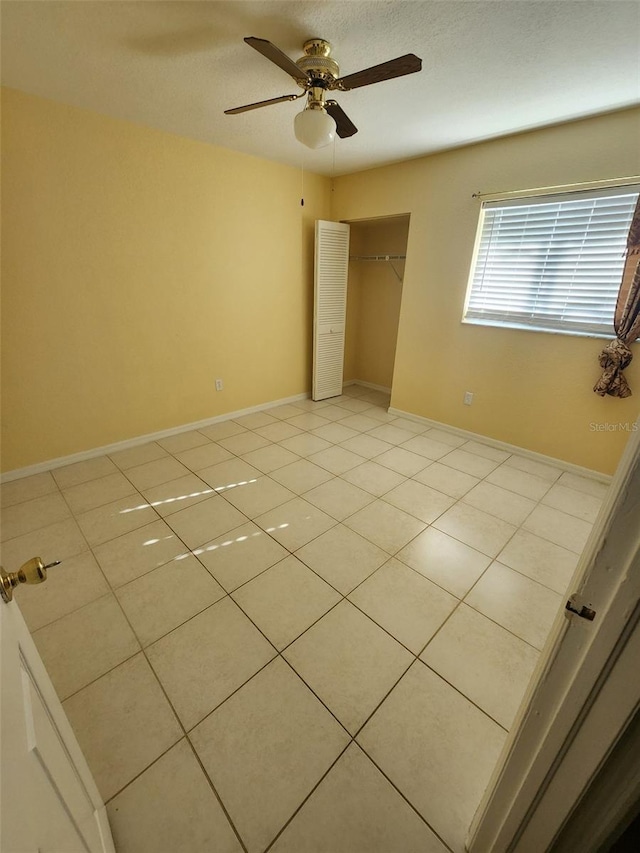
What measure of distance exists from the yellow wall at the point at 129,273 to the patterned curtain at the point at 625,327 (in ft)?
9.26

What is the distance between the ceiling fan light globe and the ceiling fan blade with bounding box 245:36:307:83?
13 centimetres

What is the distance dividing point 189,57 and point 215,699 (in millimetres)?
2885

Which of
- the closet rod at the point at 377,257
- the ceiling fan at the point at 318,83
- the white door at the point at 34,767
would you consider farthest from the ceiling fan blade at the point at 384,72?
the closet rod at the point at 377,257

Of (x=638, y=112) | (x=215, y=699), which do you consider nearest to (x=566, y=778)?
(x=215, y=699)

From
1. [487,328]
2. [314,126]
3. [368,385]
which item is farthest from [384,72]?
[368,385]

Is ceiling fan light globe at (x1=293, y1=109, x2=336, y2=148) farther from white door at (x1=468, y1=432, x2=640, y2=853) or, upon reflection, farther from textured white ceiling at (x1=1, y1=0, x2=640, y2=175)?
white door at (x1=468, y1=432, x2=640, y2=853)

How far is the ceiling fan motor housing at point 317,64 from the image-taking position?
1610mm

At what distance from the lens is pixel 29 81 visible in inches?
75.6

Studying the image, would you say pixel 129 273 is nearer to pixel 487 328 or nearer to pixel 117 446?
pixel 117 446

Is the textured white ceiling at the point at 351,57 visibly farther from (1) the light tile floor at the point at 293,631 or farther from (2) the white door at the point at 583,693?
(1) the light tile floor at the point at 293,631

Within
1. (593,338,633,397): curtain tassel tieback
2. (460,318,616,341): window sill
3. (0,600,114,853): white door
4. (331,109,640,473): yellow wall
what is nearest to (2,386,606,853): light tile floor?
(0,600,114,853): white door

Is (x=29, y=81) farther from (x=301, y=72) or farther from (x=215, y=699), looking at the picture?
(x=215, y=699)

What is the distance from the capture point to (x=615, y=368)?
7.78 ft

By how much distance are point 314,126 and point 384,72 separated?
0.36m
